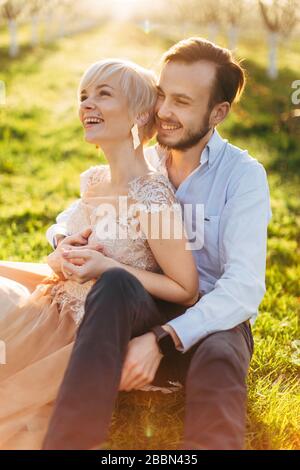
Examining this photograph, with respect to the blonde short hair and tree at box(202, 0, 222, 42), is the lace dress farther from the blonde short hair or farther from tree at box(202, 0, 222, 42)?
tree at box(202, 0, 222, 42)

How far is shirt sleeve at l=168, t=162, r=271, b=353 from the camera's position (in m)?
2.74

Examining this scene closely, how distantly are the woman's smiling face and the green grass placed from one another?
604 millimetres

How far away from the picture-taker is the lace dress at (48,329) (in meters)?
2.80

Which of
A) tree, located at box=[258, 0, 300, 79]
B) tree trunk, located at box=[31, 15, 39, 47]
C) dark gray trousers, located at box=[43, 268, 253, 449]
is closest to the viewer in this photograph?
dark gray trousers, located at box=[43, 268, 253, 449]

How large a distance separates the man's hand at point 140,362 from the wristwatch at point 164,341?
0.11 feet

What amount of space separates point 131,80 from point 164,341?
1.28 m

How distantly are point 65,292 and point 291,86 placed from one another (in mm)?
16380

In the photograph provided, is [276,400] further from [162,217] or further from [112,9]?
[112,9]

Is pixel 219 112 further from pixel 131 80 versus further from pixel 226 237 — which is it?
pixel 226 237

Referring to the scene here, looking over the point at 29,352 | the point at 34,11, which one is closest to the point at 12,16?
the point at 34,11

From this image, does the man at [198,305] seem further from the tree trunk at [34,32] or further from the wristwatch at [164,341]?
the tree trunk at [34,32]

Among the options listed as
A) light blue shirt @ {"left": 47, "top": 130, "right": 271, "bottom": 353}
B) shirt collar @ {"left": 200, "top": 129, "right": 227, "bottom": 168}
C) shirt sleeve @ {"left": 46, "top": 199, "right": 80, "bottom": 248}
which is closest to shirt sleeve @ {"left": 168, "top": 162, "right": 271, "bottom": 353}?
light blue shirt @ {"left": 47, "top": 130, "right": 271, "bottom": 353}

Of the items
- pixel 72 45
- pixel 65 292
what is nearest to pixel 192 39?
pixel 65 292

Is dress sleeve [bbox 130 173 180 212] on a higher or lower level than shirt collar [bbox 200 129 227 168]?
lower
